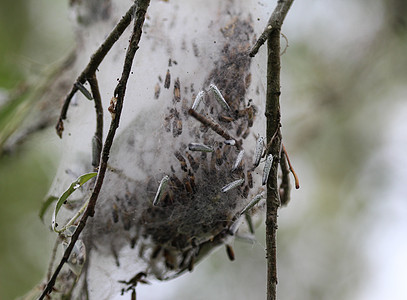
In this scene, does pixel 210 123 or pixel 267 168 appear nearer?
pixel 267 168

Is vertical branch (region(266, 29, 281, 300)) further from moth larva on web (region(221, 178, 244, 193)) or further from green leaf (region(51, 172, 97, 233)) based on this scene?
green leaf (region(51, 172, 97, 233))

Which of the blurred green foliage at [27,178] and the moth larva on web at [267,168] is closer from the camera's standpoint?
the moth larva on web at [267,168]

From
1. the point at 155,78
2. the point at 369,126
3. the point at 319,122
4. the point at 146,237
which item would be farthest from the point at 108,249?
the point at 369,126

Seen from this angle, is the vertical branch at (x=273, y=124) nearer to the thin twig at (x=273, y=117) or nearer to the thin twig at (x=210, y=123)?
the thin twig at (x=273, y=117)

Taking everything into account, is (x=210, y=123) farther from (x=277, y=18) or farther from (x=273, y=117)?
(x=277, y=18)

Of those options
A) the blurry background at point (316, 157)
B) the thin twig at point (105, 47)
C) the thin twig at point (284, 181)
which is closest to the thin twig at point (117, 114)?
the thin twig at point (105, 47)

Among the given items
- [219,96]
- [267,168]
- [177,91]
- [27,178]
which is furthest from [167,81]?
[27,178]

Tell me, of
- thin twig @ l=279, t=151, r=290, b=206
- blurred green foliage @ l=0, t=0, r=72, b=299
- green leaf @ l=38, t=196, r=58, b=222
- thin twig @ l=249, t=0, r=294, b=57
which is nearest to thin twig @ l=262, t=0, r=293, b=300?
thin twig @ l=249, t=0, r=294, b=57

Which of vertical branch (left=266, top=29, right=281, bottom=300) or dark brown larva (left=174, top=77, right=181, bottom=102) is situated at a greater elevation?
dark brown larva (left=174, top=77, right=181, bottom=102)
